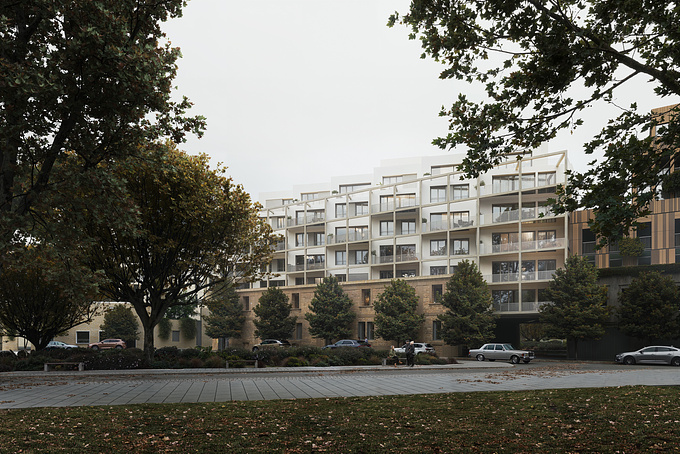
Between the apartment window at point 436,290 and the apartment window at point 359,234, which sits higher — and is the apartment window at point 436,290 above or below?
below

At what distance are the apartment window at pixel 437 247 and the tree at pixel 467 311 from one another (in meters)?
10.2

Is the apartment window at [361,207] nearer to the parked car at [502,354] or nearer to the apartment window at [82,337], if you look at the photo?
the parked car at [502,354]

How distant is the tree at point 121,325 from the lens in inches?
2712

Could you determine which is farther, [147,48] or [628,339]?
[628,339]

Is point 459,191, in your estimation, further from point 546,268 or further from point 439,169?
point 439,169

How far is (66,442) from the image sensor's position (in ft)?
29.6

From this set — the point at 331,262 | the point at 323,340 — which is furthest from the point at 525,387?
the point at 331,262

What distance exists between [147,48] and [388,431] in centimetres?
974

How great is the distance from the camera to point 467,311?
156 feet

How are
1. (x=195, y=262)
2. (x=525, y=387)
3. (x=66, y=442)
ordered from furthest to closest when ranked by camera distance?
(x=195, y=262) < (x=525, y=387) < (x=66, y=442)

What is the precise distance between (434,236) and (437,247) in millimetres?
1285

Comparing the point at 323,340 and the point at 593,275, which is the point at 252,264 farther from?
the point at 323,340

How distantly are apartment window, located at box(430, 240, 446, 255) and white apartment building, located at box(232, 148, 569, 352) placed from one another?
0.11 meters

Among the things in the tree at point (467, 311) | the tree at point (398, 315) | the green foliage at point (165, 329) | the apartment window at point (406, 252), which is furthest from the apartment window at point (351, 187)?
the tree at point (467, 311)
